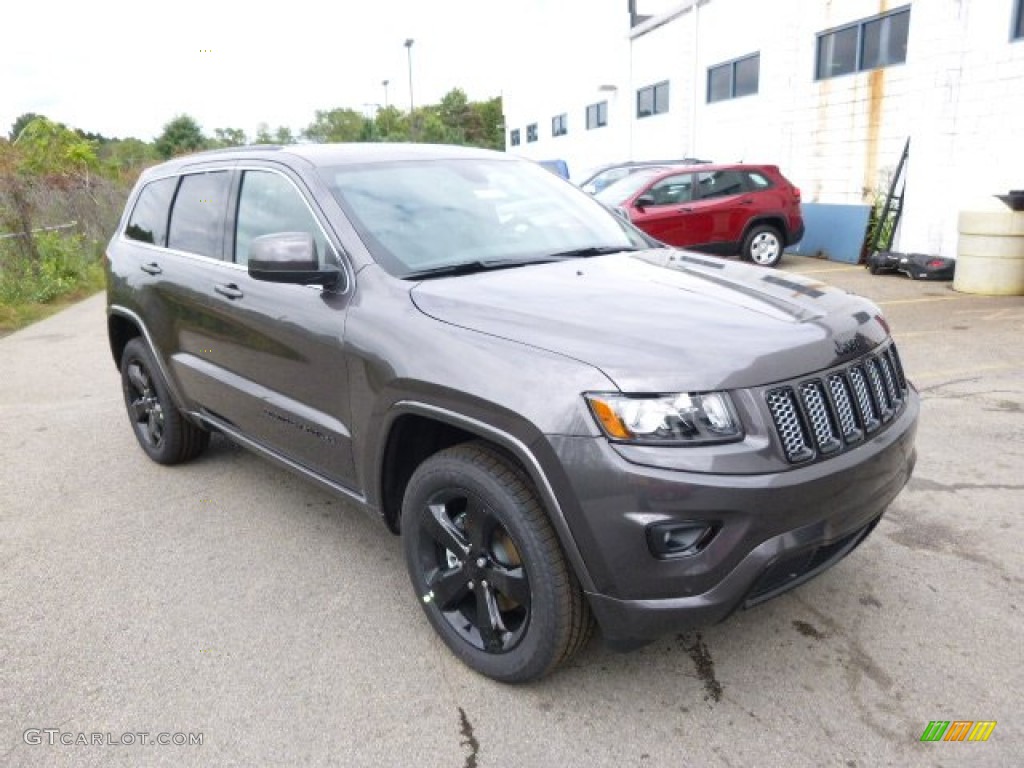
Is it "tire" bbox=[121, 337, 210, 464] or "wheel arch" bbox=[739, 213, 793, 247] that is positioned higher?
"wheel arch" bbox=[739, 213, 793, 247]

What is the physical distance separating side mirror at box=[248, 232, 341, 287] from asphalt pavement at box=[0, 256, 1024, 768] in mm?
1326

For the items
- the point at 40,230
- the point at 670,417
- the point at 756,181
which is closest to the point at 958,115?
the point at 756,181

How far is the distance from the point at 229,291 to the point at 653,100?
21.5m

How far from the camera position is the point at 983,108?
35.9 feet

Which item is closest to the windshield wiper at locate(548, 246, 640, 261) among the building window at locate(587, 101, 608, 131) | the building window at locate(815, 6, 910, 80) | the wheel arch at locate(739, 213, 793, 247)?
the wheel arch at locate(739, 213, 793, 247)

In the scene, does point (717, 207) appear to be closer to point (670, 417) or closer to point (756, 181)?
point (756, 181)

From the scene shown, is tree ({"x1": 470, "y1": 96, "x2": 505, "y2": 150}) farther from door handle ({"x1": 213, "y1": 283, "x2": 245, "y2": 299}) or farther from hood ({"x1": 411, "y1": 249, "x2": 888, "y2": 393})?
hood ({"x1": 411, "y1": 249, "x2": 888, "y2": 393})

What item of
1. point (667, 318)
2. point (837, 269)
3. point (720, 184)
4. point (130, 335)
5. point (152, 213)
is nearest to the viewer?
point (667, 318)

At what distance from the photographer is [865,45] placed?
13.6m

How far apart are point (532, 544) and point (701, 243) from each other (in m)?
10.5

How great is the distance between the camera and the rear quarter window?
177 inches

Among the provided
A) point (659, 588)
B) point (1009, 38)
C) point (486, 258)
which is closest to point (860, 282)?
point (1009, 38)

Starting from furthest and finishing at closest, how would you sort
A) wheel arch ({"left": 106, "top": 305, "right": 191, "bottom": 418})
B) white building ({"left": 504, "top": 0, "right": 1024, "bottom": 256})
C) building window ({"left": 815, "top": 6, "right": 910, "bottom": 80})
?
building window ({"left": 815, "top": 6, "right": 910, "bottom": 80}) → white building ({"left": 504, "top": 0, "right": 1024, "bottom": 256}) → wheel arch ({"left": 106, "top": 305, "right": 191, "bottom": 418})

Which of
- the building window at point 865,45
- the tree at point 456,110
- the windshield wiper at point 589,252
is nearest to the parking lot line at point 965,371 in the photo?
the windshield wiper at point 589,252
